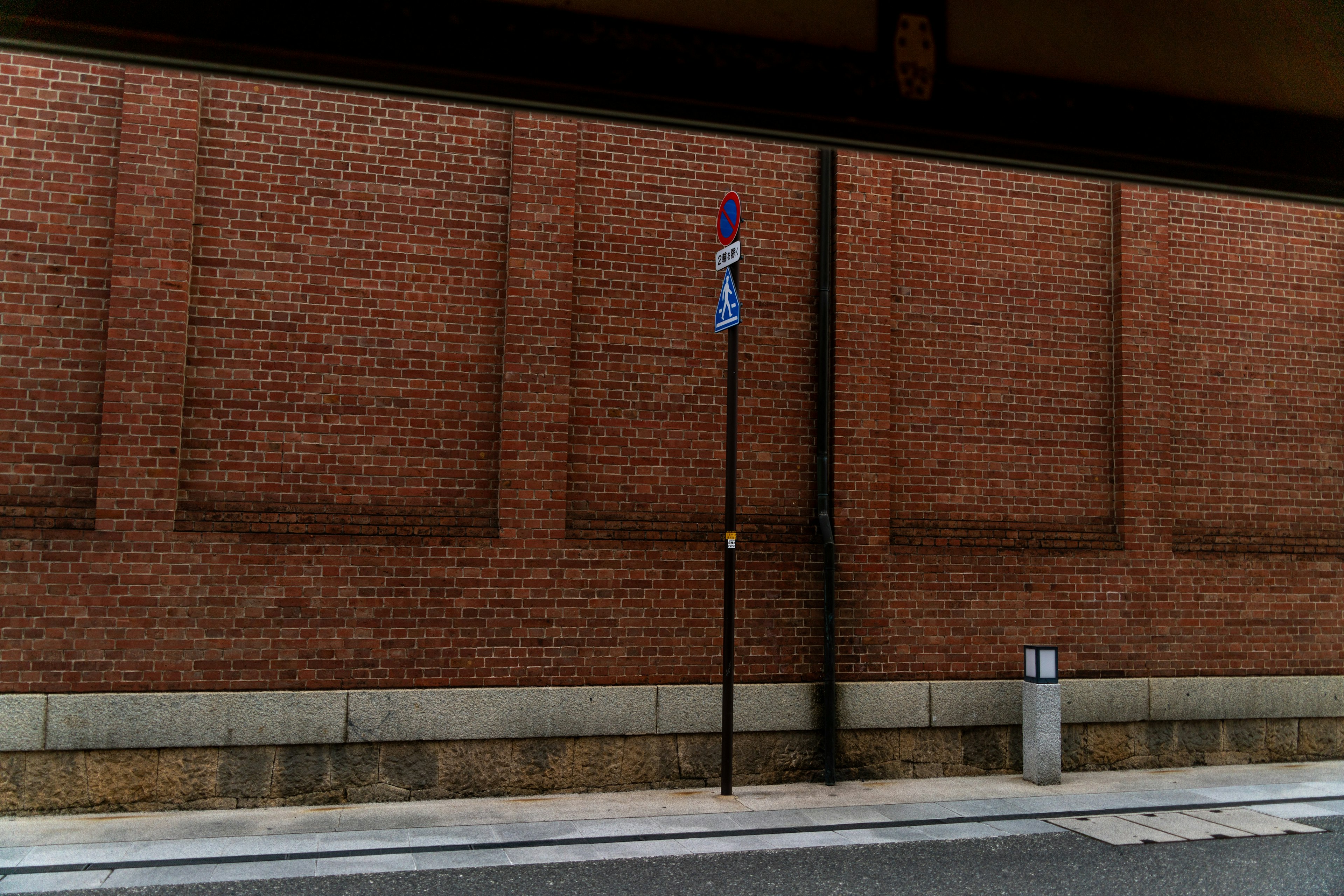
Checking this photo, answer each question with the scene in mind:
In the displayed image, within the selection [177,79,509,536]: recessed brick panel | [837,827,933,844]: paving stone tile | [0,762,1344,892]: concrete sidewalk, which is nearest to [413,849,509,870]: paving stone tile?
[0,762,1344,892]: concrete sidewalk

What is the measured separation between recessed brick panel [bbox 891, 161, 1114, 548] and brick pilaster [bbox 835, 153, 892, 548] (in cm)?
21

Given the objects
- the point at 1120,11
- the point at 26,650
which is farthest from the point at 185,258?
the point at 1120,11

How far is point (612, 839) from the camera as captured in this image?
7.26 metres

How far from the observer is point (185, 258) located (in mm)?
8344

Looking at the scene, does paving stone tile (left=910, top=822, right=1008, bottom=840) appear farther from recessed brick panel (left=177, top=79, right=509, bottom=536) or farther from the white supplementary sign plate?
the white supplementary sign plate

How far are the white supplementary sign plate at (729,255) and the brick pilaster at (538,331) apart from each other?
1.29 metres

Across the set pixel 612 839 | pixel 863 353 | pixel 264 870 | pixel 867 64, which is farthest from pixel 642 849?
pixel 867 64

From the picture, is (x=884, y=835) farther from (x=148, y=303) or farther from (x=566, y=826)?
(x=148, y=303)

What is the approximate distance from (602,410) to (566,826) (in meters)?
3.44

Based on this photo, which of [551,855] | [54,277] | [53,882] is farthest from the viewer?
[54,277]

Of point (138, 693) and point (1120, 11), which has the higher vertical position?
point (1120, 11)

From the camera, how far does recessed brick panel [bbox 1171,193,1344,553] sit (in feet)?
35.6

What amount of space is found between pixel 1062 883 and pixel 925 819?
1624mm

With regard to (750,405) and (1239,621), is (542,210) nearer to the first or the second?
(750,405)
